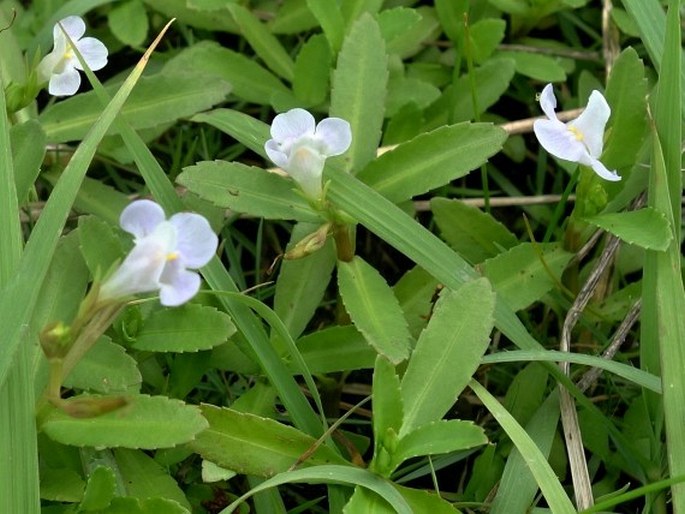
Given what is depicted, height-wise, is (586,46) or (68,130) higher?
(586,46)

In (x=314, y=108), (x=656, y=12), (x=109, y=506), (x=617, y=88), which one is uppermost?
(x=314, y=108)

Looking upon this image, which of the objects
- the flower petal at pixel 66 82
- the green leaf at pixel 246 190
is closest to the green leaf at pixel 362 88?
the green leaf at pixel 246 190

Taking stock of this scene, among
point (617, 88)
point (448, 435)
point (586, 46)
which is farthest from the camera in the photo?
point (586, 46)

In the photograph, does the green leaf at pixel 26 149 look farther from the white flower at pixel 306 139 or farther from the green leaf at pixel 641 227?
the green leaf at pixel 641 227

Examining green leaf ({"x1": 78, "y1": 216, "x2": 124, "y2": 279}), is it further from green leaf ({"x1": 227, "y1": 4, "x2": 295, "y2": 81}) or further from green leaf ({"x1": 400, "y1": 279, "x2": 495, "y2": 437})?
green leaf ({"x1": 227, "y1": 4, "x2": 295, "y2": 81})

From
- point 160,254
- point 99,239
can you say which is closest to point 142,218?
point 160,254

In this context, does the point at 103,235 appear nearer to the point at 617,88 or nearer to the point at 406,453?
the point at 406,453

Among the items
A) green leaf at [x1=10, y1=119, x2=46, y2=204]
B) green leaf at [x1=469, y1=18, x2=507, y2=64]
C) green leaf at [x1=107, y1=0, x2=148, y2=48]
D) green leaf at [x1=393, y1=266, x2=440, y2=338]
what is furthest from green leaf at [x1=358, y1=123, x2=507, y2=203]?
green leaf at [x1=107, y1=0, x2=148, y2=48]

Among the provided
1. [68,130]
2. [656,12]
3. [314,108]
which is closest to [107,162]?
[68,130]
